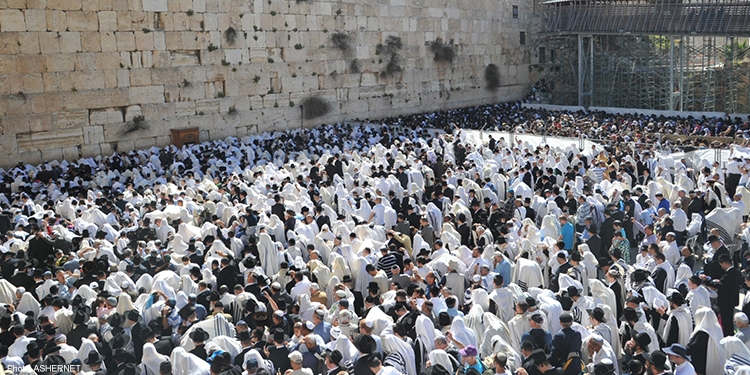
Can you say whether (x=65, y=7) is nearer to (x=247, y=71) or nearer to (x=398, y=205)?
(x=247, y=71)

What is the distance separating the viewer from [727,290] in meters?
7.24

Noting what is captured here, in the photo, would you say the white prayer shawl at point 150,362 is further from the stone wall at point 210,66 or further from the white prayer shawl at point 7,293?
the stone wall at point 210,66

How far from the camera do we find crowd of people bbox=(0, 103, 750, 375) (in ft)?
19.0

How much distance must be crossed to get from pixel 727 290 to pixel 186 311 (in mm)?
5525

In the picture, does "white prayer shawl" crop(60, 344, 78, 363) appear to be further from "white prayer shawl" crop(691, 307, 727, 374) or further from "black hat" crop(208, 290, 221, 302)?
"white prayer shawl" crop(691, 307, 727, 374)

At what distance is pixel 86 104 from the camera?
1730cm

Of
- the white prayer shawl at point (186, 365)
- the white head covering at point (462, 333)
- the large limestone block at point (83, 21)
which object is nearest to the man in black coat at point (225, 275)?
the white prayer shawl at point (186, 365)

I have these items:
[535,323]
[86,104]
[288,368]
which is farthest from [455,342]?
[86,104]

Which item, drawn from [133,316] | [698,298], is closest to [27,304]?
[133,316]

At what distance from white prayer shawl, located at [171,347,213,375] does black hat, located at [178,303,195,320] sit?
1009mm

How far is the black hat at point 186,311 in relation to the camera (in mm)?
6559

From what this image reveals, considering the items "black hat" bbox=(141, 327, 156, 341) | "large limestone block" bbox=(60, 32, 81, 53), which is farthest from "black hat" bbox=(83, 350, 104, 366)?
"large limestone block" bbox=(60, 32, 81, 53)

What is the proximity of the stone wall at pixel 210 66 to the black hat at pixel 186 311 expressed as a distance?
1169 centimetres

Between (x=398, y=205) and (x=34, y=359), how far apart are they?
6955 mm
